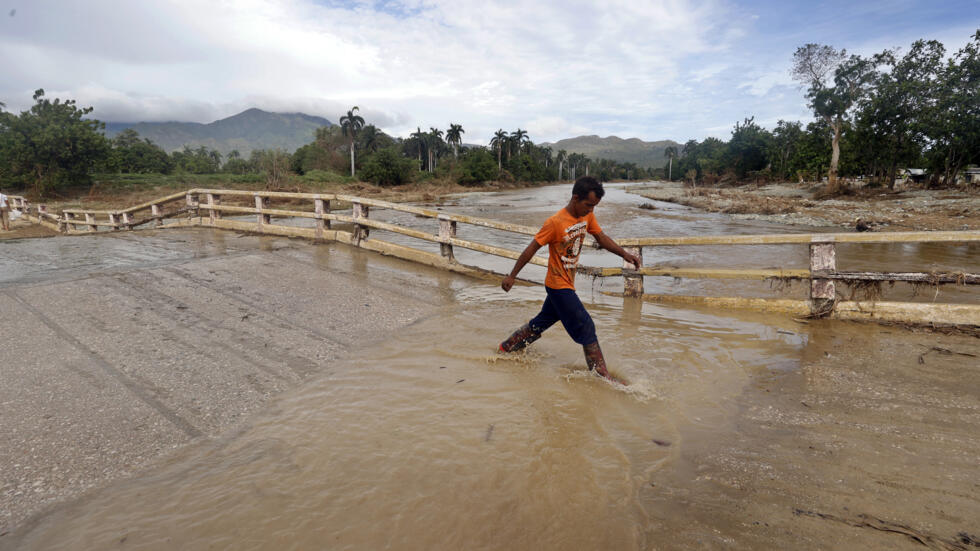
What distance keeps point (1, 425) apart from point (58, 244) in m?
9.82

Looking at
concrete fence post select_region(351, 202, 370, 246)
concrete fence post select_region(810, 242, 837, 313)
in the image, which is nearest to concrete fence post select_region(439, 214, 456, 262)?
concrete fence post select_region(351, 202, 370, 246)

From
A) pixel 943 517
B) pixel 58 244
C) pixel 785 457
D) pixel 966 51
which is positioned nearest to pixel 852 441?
pixel 785 457

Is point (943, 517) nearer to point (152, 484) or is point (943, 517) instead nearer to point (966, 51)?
point (152, 484)

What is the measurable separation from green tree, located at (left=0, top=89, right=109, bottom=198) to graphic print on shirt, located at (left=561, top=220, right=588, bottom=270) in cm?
5165

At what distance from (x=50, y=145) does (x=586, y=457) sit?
5335 cm

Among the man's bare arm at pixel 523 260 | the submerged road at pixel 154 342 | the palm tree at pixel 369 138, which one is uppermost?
the palm tree at pixel 369 138

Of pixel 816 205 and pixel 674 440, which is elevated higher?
pixel 816 205

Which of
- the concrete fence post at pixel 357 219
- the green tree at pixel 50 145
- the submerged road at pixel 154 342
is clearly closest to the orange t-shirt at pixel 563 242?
the submerged road at pixel 154 342

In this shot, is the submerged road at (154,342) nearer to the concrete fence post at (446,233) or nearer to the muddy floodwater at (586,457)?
the muddy floodwater at (586,457)

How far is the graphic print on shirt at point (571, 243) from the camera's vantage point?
3.90 m

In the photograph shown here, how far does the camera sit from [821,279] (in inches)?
216

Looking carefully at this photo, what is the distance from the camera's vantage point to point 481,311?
6.11 meters

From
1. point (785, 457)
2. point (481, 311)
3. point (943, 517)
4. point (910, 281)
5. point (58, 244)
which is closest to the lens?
point (943, 517)

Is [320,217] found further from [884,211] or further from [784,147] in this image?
[784,147]
